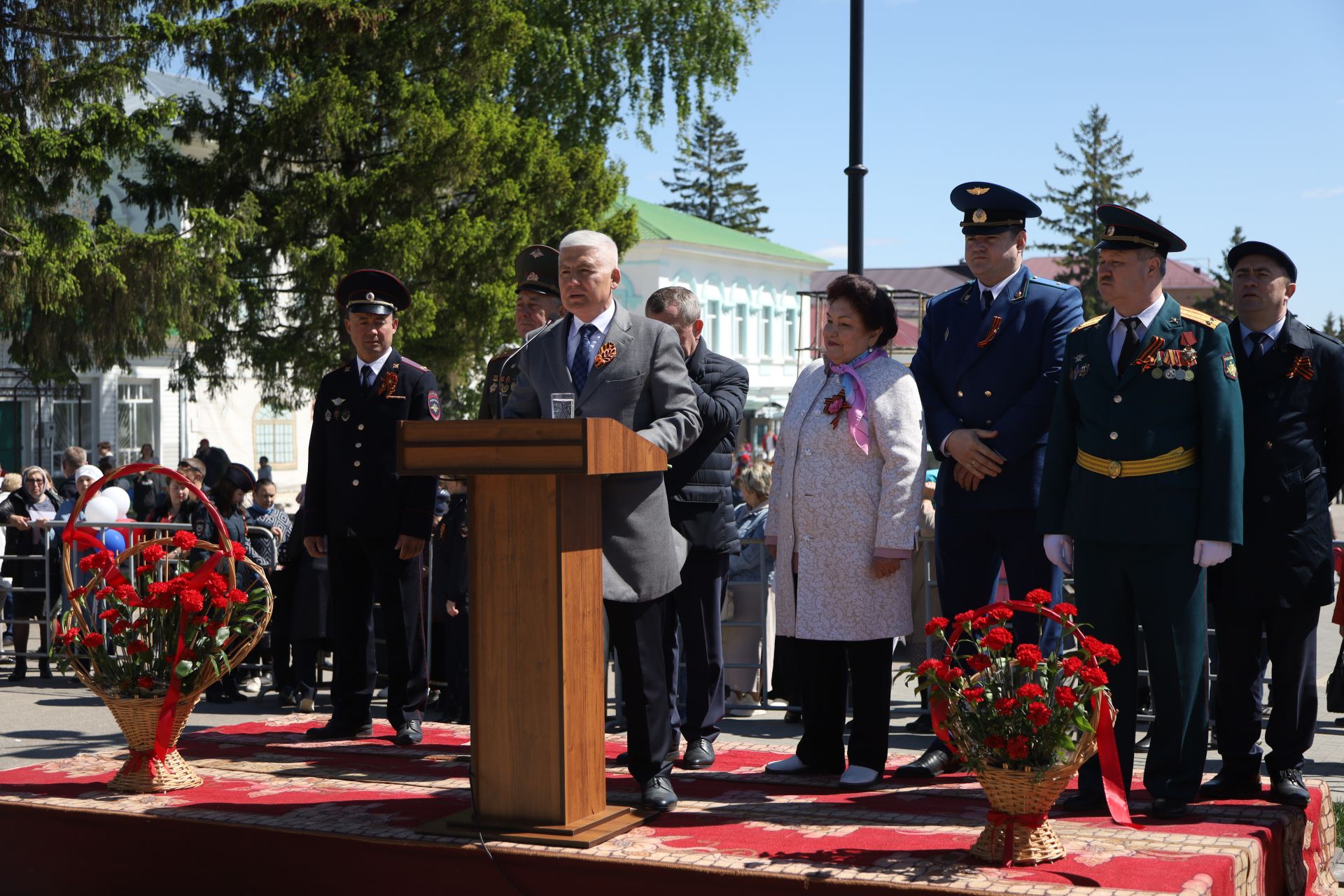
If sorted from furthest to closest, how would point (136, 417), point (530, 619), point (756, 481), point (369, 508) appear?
point (136, 417), point (756, 481), point (369, 508), point (530, 619)

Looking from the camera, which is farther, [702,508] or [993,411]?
[702,508]

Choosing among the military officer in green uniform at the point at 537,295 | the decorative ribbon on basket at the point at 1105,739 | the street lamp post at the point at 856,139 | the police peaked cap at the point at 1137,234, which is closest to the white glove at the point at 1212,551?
the decorative ribbon on basket at the point at 1105,739

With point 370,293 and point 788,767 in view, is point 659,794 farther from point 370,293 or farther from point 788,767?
point 370,293

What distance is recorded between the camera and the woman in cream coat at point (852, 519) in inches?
202

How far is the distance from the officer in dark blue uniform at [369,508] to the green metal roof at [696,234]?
131 ft

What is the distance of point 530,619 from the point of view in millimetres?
4281

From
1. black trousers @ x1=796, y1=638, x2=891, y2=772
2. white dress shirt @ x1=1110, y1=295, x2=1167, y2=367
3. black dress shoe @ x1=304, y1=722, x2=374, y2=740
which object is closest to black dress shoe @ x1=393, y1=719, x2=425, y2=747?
black dress shoe @ x1=304, y1=722, x2=374, y2=740

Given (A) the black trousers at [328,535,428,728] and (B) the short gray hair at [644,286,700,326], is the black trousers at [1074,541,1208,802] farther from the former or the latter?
(A) the black trousers at [328,535,428,728]

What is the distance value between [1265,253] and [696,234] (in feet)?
152

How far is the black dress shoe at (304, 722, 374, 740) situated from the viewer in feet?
20.8

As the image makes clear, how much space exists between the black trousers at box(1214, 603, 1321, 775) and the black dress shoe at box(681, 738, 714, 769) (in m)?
1.89

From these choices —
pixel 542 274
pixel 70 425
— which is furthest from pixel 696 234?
pixel 542 274

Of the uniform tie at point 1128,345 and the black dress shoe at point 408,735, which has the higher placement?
the uniform tie at point 1128,345

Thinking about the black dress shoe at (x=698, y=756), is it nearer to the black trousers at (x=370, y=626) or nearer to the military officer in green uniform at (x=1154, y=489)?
the black trousers at (x=370, y=626)
